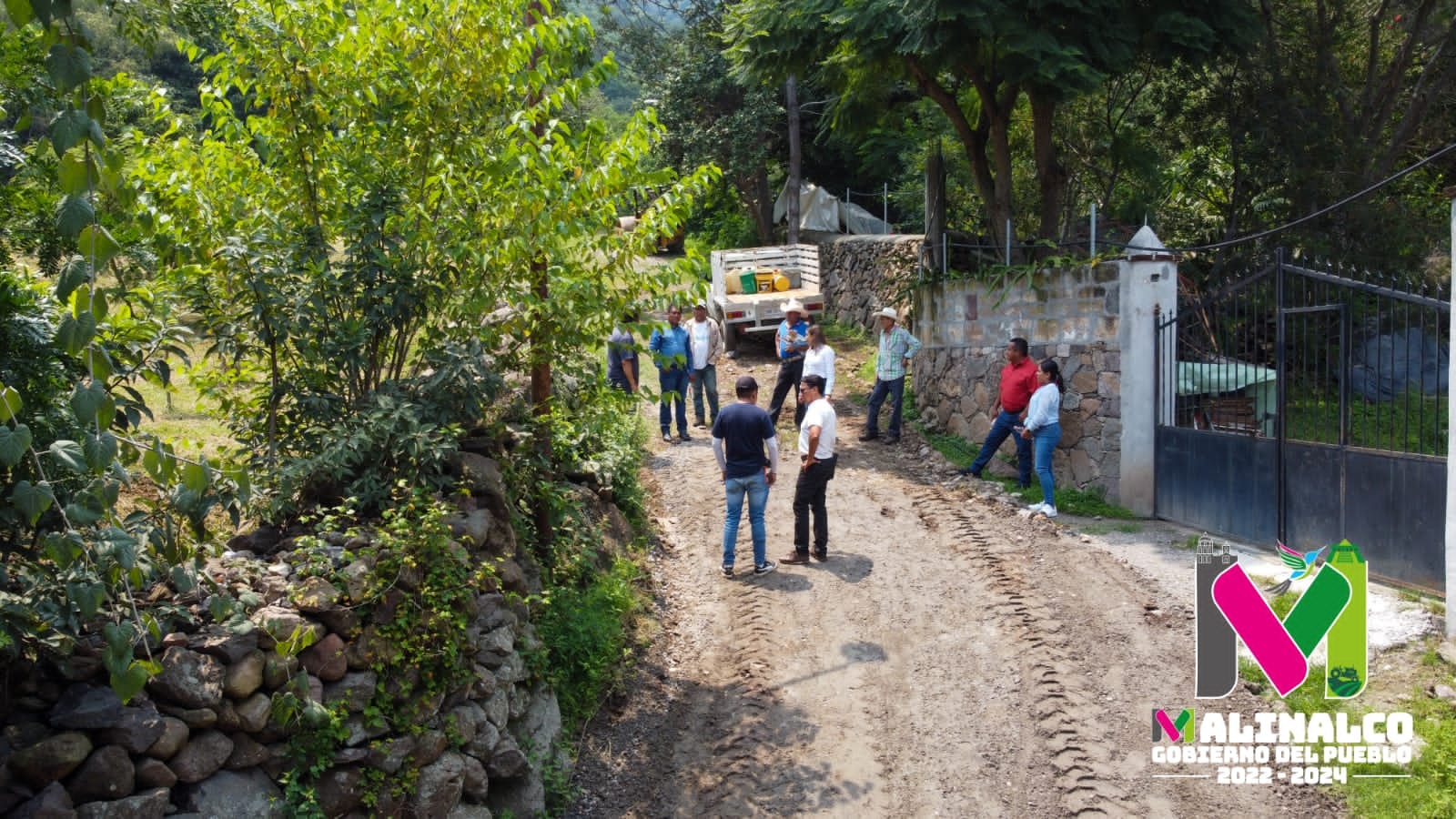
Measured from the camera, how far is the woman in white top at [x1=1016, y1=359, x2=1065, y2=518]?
37.1 ft

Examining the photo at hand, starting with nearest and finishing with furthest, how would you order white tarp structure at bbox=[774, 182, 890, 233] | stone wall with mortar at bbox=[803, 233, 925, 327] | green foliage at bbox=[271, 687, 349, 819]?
green foliage at bbox=[271, 687, 349, 819] < stone wall with mortar at bbox=[803, 233, 925, 327] < white tarp structure at bbox=[774, 182, 890, 233]

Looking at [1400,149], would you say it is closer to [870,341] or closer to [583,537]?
[870,341]

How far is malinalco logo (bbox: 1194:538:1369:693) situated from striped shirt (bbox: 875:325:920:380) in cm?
570

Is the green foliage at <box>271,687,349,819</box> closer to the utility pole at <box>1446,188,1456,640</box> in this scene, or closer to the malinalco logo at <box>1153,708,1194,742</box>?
the malinalco logo at <box>1153,708,1194,742</box>

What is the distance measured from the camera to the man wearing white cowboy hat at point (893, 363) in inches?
545

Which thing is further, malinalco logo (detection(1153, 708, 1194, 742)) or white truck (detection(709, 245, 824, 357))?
white truck (detection(709, 245, 824, 357))

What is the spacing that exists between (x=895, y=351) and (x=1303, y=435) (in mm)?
5131

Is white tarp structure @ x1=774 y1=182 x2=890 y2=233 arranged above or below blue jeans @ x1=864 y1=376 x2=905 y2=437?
above

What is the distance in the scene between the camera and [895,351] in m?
13.8

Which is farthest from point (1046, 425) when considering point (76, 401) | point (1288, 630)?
point (76, 401)

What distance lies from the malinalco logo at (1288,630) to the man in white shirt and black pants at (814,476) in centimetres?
315

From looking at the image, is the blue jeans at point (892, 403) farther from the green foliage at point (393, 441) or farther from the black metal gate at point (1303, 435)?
the green foliage at point (393, 441)

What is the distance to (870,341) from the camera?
803 inches

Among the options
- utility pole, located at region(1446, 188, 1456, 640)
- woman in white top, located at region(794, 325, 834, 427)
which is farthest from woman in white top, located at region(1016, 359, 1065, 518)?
utility pole, located at region(1446, 188, 1456, 640)
